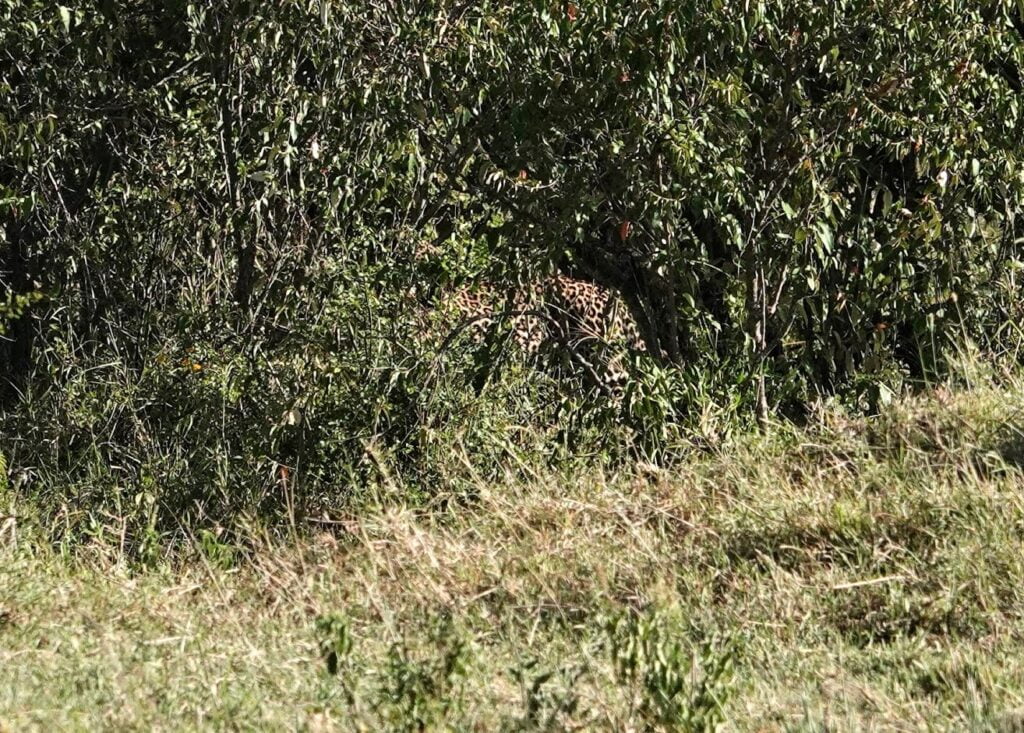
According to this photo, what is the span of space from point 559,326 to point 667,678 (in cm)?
300

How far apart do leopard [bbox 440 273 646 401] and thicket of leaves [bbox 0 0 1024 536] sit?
4.9 inches

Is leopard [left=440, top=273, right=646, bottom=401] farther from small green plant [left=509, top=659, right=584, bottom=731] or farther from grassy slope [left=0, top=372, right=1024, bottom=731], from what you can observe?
small green plant [left=509, top=659, right=584, bottom=731]

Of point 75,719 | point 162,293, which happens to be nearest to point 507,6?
point 162,293

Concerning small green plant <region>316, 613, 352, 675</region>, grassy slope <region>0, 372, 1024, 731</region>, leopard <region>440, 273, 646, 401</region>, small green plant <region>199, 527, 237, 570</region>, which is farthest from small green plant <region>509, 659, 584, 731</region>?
leopard <region>440, 273, 646, 401</region>

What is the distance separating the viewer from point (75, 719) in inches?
135

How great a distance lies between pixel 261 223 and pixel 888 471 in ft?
9.35

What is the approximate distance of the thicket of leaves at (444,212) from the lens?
5375 mm

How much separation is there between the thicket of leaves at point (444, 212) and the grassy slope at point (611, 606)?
55cm

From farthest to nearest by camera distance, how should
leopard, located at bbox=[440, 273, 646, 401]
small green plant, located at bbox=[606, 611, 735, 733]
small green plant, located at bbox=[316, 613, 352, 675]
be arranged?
leopard, located at bbox=[440, 273, 646, 401], small green plant, located at bbox=[316, 613, 352, 675], small green plant, located at bbox=[606, 611, 735, 733]

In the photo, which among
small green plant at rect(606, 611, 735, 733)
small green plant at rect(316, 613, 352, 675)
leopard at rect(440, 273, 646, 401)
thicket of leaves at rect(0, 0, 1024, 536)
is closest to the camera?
small green plant at rect(606, 611, 735, 733)

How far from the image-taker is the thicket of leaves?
538 cm

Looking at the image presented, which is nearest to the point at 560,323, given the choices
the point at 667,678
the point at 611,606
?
the point at 611,606

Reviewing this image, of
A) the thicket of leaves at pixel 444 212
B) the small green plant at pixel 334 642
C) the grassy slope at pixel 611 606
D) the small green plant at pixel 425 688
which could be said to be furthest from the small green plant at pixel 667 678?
the thicket of leaves at pixel 444 212

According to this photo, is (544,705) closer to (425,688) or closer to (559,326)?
(425,688)
